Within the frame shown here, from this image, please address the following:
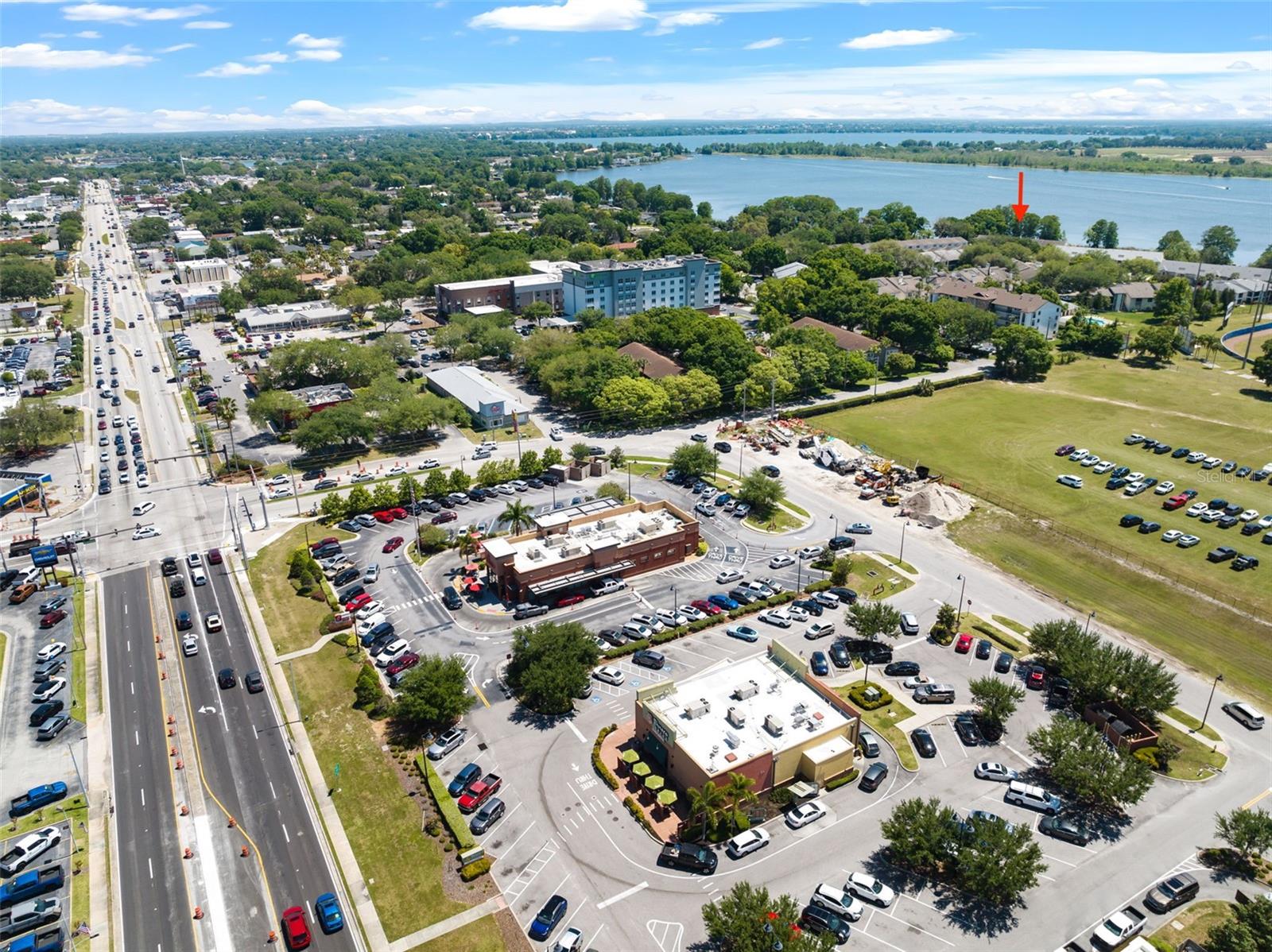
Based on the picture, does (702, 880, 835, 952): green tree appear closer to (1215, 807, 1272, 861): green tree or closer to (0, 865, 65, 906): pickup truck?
(1215, 807, 1272, 861): green tree

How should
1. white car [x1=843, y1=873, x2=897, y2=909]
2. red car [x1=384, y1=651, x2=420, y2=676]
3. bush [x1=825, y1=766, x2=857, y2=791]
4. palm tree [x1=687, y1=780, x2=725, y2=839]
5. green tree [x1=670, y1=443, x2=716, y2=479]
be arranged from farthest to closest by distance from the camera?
1. green tree [x1=670, y1=443, x2=716, y2=479]
2. red car [x1=384, y1=651, x2=420, y2=676]
3. bush [x1=825, y1=766, x2=857, y2=791]
4. palm tree [x1=687, y1=780, x2=725, y2=839]
5. white car [x1=843, y1=873, x2=897, y2=909]

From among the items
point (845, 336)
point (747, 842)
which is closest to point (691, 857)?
point (747, 842)

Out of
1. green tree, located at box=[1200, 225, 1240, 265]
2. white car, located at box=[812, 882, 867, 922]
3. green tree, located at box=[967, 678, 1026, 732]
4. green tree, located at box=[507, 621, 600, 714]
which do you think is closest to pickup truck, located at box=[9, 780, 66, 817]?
green tree, located at box=[507, 621, 600, 714]

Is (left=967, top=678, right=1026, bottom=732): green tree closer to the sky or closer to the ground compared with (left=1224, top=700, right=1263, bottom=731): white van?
closer to the sky

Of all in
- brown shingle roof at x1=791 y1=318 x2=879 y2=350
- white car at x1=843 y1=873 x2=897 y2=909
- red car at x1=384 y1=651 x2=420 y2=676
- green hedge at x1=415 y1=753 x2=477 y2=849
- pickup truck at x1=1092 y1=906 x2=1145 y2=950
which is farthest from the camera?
brown shingle roof at x1=791 y1=318 x2=879 y2=350

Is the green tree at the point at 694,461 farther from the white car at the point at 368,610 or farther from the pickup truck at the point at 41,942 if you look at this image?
the pickup truck at the point at 41,942

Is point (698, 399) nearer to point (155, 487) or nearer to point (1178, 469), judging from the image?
point (1178, 469)
